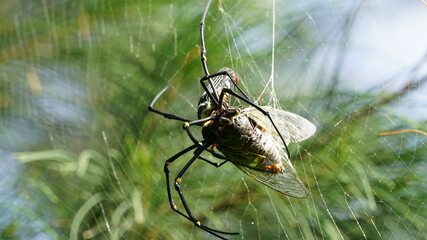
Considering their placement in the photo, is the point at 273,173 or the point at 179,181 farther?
the point at 179,181

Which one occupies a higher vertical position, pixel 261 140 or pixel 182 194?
pixel 261 140

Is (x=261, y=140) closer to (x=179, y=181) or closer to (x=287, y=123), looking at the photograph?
(x=287, y=123)

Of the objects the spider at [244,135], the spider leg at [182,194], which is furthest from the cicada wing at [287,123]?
the spider leg at [182,194]

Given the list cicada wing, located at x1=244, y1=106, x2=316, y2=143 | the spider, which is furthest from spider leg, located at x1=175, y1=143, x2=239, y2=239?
cicada wing, located at x1=244, y1=106, x2=316, y2=143

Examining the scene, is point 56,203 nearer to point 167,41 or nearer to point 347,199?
point 167,41

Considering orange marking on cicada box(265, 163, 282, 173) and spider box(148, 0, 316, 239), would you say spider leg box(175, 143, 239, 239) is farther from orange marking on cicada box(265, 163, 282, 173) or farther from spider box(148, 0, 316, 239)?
orange marking on cicada box(265, 163, 282, 173)

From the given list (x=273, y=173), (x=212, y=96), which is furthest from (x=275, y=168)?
(x=212, y=96)
